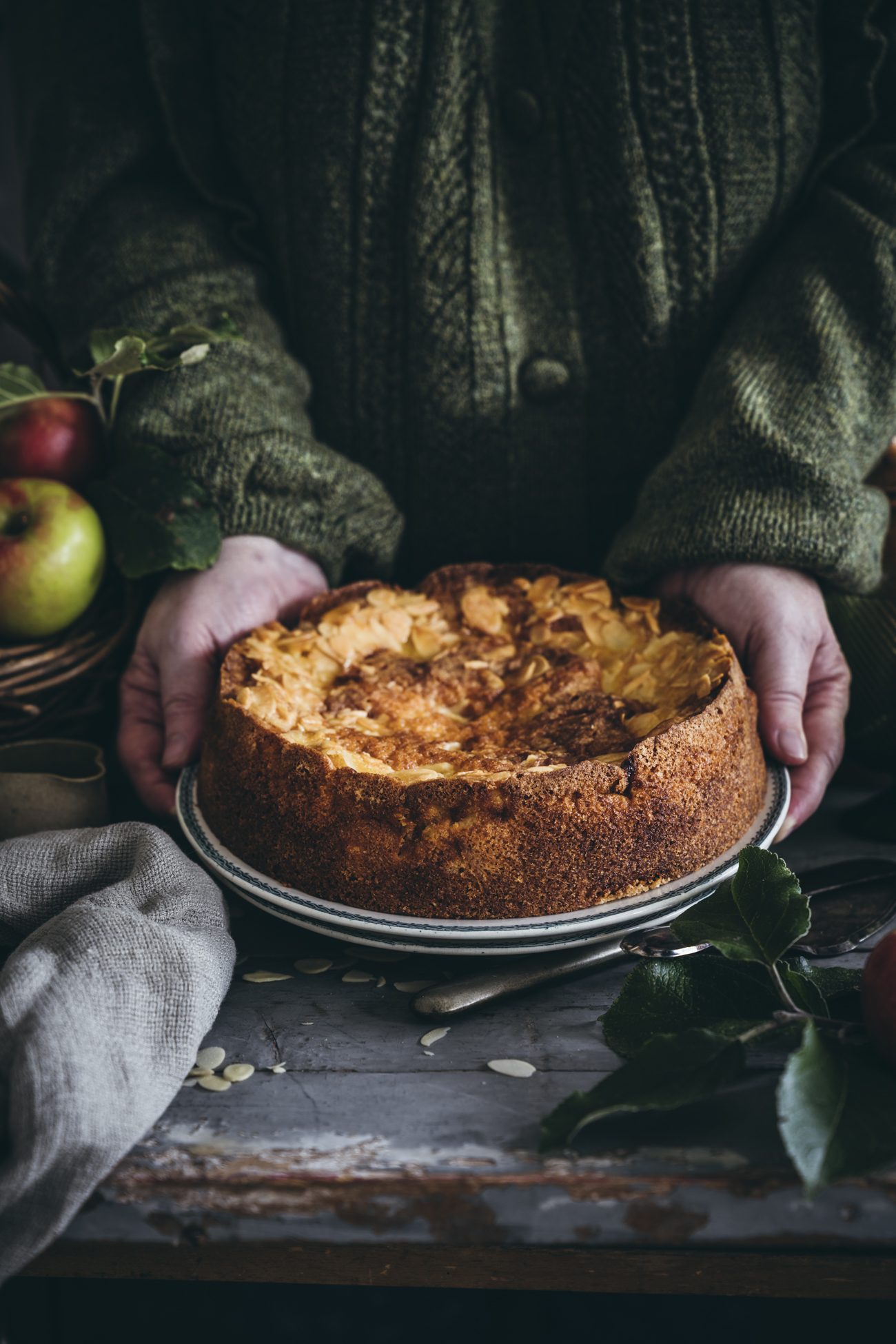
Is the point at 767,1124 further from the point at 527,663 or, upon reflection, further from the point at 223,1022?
the point at 527,663

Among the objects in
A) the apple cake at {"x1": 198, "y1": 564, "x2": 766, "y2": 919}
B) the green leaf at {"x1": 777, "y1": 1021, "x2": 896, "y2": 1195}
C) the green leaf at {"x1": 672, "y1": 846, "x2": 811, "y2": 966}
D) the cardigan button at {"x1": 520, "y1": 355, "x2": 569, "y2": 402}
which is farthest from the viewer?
the cardigan button at {"x1": 520, "y1": 355, "x2": 569, "y2": 402}

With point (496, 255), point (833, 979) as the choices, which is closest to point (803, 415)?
point (496, 255)

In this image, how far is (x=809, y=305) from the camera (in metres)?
1.42

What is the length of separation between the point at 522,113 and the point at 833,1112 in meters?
1.32

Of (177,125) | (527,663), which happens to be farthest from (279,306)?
(527,663)

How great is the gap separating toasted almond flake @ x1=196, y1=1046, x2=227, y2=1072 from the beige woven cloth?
0.09ft

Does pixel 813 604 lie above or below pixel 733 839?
above

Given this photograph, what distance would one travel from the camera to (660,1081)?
2.43 feet

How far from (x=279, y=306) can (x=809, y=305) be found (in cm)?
84

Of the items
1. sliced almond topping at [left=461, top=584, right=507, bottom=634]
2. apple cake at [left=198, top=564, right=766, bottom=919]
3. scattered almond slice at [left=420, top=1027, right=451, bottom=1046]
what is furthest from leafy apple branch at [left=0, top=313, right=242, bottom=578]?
scattered almond slice at [left=420, top=1027, right=451, bottom=1046]

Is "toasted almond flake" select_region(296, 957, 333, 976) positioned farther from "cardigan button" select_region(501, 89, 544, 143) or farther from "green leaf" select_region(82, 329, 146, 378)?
"cardigan button" select_region(501, 89, 544, 143)

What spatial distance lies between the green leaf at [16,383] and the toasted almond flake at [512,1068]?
1.11 metres

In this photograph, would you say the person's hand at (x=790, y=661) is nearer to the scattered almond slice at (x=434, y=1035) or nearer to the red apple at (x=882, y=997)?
the red apple at (x=882, y=997)

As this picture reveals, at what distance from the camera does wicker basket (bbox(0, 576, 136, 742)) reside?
1274 millimetres
